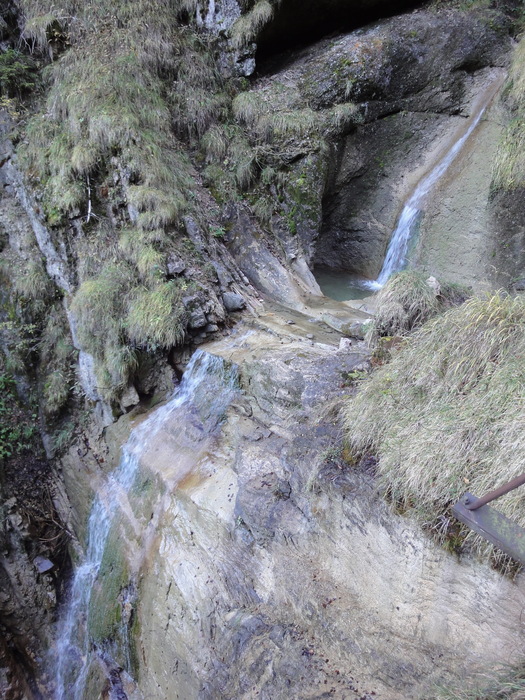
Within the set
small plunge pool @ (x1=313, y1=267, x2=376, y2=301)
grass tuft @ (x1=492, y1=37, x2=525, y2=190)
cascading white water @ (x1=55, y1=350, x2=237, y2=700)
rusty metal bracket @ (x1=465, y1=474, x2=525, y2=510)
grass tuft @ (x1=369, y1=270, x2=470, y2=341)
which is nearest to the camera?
rusty metal bracket @ (x1=465, y1=474, x2=525, y2=510)

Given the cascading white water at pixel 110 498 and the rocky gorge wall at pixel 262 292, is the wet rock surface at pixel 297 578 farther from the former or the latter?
the cascading white water at pixel 110 498

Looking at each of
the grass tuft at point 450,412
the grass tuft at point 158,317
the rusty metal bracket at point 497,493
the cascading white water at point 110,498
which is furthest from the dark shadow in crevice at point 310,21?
the rusty metal bracket at point 497,493

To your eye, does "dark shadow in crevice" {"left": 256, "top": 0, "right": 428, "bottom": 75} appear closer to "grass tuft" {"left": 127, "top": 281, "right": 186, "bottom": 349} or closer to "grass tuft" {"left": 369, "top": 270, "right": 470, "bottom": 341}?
"grass tuft" {"left": 127, "top": 281, "right": 186, "bottom": 349}

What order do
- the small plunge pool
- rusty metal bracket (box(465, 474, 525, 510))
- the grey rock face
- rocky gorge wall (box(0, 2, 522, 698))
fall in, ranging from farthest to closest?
the small plunge pool
the grey rock face
rocky gorge wall (box(0, 2, 522, 698))
rusty metal bracket (box(465, 474, 525, 510))

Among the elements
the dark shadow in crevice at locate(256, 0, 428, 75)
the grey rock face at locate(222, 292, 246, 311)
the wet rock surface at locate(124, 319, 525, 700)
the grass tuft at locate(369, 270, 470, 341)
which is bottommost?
the wet rock surface at locate(124, 319, 525, 700)

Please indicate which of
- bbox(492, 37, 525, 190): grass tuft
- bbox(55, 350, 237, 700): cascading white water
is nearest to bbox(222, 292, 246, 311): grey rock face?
bbox(55, 350, 237, 700): cascading white water

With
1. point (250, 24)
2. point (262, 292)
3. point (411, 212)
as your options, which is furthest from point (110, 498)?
point (250, 24)

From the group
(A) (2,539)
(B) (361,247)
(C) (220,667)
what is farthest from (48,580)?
(B) (361,247)
